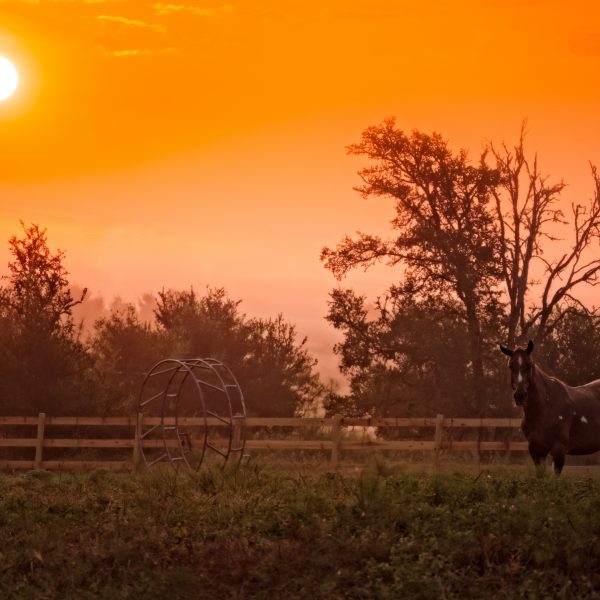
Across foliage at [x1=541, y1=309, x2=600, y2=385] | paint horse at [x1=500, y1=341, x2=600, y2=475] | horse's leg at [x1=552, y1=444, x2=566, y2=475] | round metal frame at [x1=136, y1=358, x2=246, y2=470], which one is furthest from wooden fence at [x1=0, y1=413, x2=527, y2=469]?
→ foliage at [x1=541, y1=309, x2=600, y2=385]

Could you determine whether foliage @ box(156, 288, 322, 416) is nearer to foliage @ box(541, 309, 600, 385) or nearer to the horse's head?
foliage @ box(541, 309, 600, 385)

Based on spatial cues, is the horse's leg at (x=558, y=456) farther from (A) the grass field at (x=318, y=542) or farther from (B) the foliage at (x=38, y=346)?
(B) the foliage at (x=38, y=346)

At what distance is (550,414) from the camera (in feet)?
60.6

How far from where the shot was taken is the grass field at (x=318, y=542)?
39.8 ft

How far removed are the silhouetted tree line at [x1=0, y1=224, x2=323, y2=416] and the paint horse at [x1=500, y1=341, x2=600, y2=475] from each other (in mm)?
16411

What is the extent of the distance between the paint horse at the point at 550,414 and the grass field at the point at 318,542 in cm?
234

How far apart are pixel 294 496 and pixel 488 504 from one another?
8.92ft

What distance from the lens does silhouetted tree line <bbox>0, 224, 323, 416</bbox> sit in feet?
103

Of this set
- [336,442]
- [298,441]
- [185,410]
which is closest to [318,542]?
[336,442]

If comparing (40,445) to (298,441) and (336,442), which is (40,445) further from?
(336,442)

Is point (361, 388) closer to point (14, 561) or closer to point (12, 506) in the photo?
point (12, 506)

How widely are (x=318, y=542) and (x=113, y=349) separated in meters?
28.4

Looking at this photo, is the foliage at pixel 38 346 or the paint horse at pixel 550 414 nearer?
the paint horse at pixel 550 414

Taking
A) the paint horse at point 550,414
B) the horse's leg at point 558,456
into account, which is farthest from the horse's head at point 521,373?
the horse's leg at point 558,456
